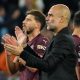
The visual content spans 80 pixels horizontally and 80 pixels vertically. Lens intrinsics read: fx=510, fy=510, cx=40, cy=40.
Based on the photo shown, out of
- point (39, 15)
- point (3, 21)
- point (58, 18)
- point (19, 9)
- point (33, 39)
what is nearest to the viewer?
point (58, 18)

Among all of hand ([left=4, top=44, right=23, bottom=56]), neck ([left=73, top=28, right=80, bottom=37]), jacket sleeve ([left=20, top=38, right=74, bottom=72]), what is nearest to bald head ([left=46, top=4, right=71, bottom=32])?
jacket sleeve ([left=20, top=38, right=74, bottom=72])

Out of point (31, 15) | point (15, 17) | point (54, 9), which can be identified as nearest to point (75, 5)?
point (15, 17)

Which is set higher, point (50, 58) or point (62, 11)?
point (62, 11)

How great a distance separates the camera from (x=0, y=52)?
895 cm

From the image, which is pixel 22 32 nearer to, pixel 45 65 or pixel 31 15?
pixel 31 15

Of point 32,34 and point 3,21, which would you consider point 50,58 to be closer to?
point 32,34

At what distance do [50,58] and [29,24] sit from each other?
1505mm

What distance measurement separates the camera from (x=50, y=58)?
563 cm

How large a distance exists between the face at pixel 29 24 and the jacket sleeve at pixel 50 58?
1.33 m

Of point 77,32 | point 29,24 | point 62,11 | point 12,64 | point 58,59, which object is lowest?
point 12,64

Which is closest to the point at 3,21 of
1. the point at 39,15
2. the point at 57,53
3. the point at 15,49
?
the point at 39,15

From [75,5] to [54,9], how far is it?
5376 mm

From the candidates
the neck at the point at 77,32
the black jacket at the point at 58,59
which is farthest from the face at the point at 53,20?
the neck at the point at 77,32

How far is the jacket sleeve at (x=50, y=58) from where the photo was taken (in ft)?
18.5
